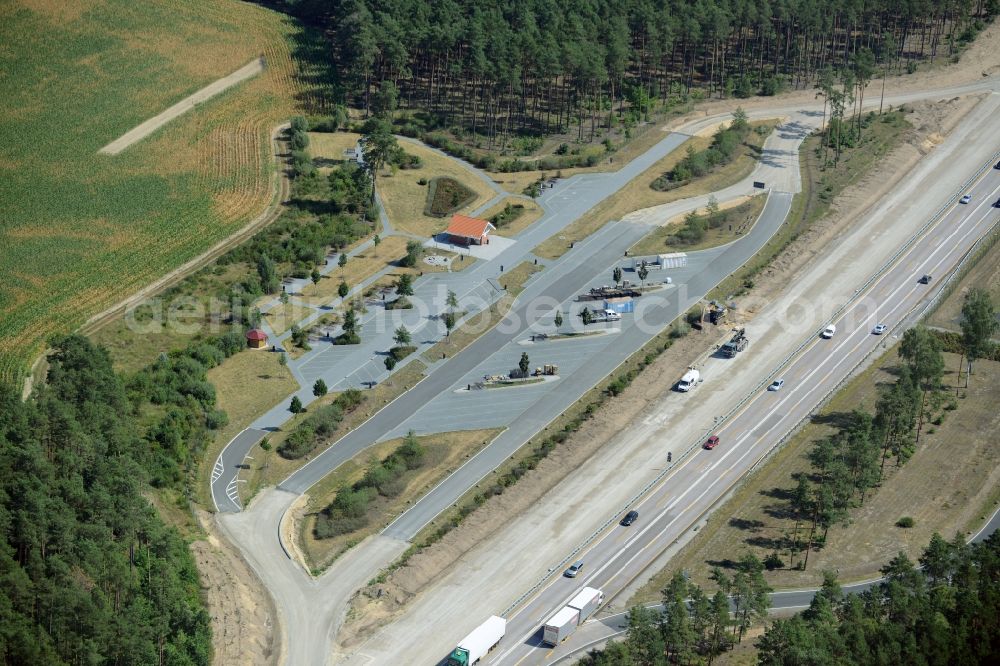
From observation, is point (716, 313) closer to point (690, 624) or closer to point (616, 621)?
point (616, 621)

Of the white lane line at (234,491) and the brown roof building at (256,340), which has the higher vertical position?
the brown roof building at (256,340)

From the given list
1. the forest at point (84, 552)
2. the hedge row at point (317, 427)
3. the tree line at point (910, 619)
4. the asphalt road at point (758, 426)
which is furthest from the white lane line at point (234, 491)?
the tree line at point (910, 619)

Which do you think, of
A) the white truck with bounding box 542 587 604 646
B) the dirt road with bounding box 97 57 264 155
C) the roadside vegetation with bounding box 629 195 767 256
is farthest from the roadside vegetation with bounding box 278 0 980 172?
the white truck with bounding box 542 587 604 646

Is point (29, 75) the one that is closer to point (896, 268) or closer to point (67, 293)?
point (67, 293)

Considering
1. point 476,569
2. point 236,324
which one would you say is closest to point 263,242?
point 236,324

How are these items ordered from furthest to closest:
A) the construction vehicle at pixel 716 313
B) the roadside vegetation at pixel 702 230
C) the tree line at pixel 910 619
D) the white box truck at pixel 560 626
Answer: the roadside vegetation at pixel 702 230
the construction vehicle at pixel 716 313
the white box truck at pixel 560 626
the tree line at pixel 910 619

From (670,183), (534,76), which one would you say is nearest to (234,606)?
(670,183)

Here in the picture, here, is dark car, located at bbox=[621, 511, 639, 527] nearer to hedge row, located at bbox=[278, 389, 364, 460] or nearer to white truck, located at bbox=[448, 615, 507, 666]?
white truck, located at bbox=[448, 615, 507, 666]

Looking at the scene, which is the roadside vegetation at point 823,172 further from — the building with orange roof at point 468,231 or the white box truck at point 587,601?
the white box truck at point 587,601
